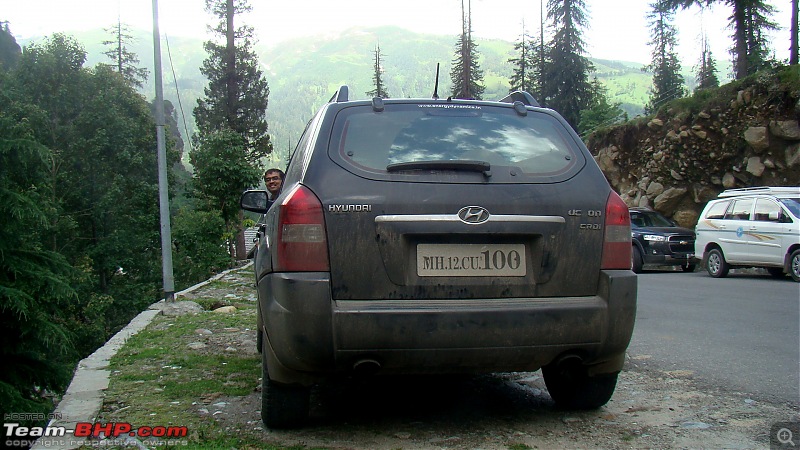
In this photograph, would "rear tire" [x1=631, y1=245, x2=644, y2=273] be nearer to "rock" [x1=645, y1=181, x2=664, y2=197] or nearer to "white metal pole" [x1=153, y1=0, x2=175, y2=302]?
"rock" [x1=645, y1=181, x2=664, y2=197]

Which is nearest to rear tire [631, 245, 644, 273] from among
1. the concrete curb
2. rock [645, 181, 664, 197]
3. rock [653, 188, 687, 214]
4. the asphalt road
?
the asphalt road

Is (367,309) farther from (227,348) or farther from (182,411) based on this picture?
(227,348)

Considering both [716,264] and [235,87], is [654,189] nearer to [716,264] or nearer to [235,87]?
[716,264]

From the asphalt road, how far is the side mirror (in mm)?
3352

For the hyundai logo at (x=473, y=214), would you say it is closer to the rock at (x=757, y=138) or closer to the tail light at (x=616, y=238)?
the tail light at (x=616, y=238)

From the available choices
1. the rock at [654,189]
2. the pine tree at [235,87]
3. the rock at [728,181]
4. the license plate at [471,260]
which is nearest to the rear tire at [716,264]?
the rock at [728,181]

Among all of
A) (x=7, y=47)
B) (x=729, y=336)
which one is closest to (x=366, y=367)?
(x=729, y=336)

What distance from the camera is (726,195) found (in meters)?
15.8

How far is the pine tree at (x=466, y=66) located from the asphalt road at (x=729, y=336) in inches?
1071

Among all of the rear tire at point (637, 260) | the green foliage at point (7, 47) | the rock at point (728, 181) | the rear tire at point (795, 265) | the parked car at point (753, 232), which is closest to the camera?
the rear tire at point (795, 265)

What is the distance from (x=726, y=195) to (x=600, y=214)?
13.7 metres

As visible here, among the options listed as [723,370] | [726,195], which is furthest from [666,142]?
[723,370]

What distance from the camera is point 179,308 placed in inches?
402

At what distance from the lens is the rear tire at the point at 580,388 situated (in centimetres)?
407
